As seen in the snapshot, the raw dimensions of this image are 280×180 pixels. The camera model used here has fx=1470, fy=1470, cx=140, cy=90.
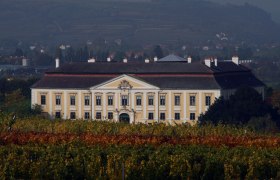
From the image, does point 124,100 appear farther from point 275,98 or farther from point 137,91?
point 275,98

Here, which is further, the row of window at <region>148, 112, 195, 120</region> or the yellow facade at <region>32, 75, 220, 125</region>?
the yellow facade at <region>32, 75, 220, 125</region>

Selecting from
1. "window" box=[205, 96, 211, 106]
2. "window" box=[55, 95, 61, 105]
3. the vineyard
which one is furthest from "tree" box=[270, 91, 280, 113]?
the vineyard

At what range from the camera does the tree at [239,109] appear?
2889 inches

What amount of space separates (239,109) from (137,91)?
13849mm

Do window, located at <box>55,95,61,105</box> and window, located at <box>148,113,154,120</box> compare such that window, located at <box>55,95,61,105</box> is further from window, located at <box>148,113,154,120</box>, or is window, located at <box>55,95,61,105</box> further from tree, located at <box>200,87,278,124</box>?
tree, located at <box>200,87,278,124</box>

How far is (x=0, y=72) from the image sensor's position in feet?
481

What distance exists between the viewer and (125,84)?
8719cm

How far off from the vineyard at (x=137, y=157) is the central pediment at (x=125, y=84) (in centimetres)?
3533

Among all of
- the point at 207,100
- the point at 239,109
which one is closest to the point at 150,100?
the point at 207,100

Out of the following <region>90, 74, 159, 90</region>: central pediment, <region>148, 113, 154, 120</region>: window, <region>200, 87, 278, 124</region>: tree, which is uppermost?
<region>90, 74, 159, 90</region>: central pediment

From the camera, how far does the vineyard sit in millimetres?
41281

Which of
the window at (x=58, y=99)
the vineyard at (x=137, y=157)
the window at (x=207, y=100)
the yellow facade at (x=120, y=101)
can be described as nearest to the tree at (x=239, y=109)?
the window at (x=207, y=100)

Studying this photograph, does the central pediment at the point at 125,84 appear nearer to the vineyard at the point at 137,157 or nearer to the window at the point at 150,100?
the window at the point at 150,100

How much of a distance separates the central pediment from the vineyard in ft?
116
